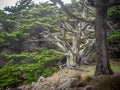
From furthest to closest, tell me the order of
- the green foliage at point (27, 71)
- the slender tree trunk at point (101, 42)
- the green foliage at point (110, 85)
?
the green foliage at point (27, 71)
the slender tree trunk at point (101, 42)
the green foliage at point (110, 85)

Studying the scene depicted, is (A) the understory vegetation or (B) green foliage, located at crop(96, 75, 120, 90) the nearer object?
(B) green foliage, located at crop(96, 75, 120, 90)

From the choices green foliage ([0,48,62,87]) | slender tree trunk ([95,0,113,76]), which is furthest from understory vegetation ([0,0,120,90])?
slender tree trunk ([95,0,113,76])

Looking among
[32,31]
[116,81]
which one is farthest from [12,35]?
[116,81]

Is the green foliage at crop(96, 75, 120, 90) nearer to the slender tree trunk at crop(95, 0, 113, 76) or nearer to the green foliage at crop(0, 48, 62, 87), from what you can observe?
the slender tree trunk at crop(95, 0, 113, 76)

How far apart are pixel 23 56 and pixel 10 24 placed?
7.15 metres

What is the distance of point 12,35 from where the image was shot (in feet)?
52.5

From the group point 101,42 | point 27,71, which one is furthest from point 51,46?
point 101,42

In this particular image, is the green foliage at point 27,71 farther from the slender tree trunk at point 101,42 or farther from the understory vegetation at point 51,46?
the slender tree trunk at point 101,42

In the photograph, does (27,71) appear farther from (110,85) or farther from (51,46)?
(110,85)

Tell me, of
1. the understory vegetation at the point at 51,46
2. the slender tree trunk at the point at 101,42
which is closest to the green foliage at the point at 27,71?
the understory vegetation at the point at 51,46

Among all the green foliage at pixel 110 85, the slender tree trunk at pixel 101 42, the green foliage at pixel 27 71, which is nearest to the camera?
the green foliage at pixel 110 85

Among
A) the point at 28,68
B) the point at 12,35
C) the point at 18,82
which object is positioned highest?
→ the point at 12,35

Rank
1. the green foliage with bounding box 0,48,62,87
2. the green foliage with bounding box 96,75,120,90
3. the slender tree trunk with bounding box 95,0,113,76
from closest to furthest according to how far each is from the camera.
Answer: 1. the green foliage with bounding box 96,75,120,90
2. the slender tree trunk with bounding box 95,0,113,76
3. the green foliage with bounding box 0,48,62,87

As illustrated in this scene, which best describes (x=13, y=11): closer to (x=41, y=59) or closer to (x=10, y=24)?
(x=10, y=24)
